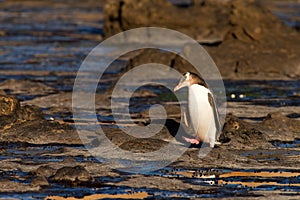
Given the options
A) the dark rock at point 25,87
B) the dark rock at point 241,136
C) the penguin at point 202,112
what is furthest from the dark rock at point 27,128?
the dark rock at point 25,87

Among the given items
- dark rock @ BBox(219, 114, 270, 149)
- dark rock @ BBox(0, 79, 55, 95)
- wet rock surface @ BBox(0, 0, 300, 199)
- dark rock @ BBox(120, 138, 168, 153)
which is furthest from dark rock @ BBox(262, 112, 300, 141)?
dark rock @ BBox(0, 79, 55, 95)

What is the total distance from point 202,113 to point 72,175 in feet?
8.99

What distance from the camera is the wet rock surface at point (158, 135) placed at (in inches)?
351

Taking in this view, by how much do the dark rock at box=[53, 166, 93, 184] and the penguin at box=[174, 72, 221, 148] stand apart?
2.34m

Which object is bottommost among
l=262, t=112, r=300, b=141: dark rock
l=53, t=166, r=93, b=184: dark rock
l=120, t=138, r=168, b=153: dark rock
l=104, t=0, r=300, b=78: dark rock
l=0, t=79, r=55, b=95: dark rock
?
l=53, t=166, r=93, b=184: dark rock

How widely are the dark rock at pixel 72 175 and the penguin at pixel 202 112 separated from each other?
2.34 metres

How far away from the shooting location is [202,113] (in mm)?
11180

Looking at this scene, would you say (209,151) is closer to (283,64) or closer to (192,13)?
(283,64)

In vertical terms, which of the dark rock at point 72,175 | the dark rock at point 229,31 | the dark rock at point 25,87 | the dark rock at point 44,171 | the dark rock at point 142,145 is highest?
the dark rock at point 229,31

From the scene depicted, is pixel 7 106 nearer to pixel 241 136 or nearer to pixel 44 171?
pixel 44 171

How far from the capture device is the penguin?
1112 cm

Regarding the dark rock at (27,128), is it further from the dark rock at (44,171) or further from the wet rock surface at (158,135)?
the dark rock at (44,171)

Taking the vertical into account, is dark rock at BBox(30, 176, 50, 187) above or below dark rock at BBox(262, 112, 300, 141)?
below

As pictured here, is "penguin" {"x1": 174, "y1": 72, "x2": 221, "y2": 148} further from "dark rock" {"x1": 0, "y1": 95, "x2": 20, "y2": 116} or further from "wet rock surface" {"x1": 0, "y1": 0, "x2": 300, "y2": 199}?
"dark rock" {"x1": 0, "y1": 95, "x2": 20, "y2": 116}
